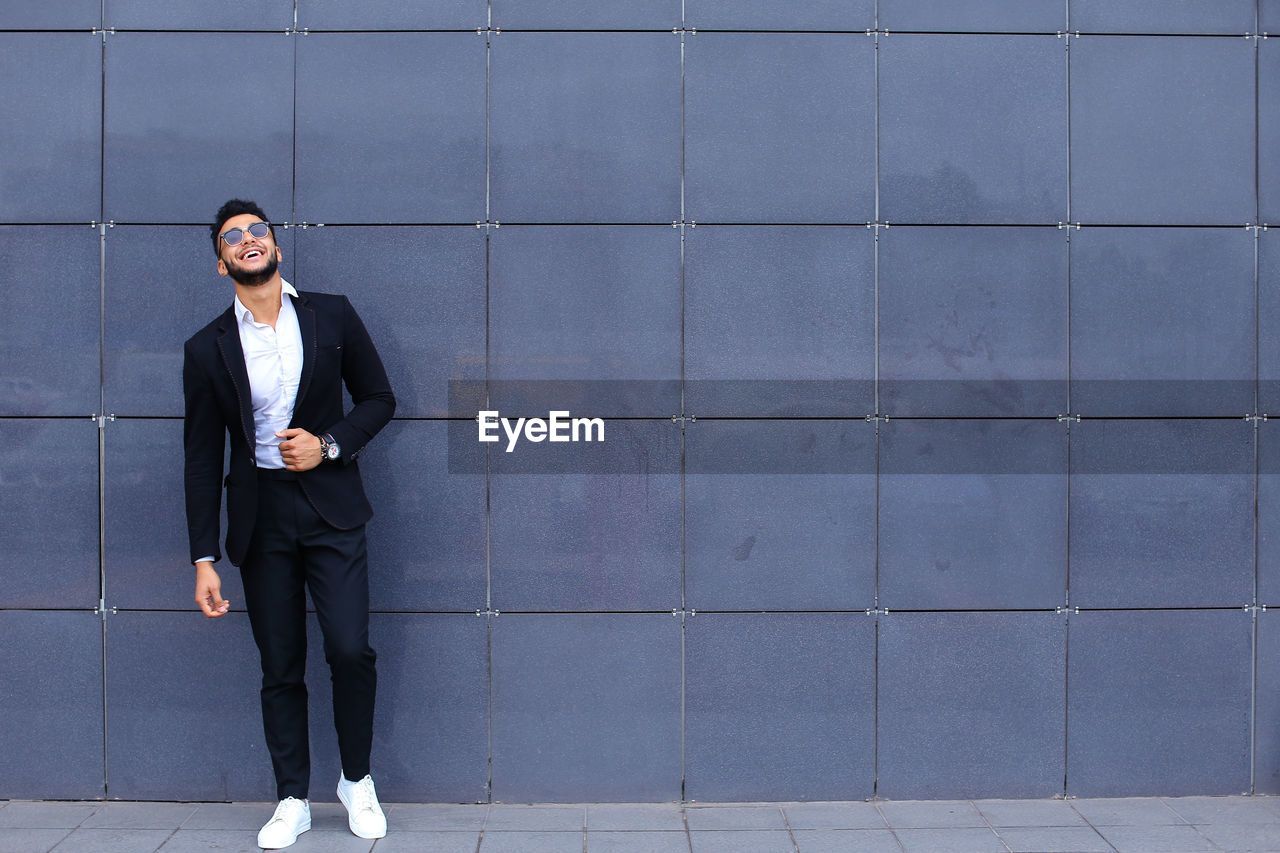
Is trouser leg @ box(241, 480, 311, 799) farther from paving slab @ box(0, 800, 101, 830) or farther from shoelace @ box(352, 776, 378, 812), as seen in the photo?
paving slab @ box(0, 800, 101, 830)

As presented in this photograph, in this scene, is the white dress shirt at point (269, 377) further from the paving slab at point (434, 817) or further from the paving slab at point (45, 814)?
the paving slab at point (45, 814)

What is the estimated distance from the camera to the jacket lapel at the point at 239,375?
3.82m

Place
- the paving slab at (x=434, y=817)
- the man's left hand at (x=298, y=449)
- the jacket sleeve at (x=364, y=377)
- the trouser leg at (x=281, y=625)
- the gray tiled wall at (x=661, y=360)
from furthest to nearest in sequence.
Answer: the gray tiled wall at (x=661, y=360) → the paving slab at (x=434, y=817) → the jacket sleeve at (x=364, y=377) → the trouser leg at (x=281, y=625) → the man's left hand at (x=298, y=449)

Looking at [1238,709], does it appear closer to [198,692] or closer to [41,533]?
[198,692]

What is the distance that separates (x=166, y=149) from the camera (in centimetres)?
439

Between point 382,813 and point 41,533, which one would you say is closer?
point 382,813

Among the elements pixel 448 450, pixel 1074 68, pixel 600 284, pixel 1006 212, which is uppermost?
pixel 1074 68

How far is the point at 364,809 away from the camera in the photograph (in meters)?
4.03

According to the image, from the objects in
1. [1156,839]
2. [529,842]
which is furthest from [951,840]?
[529,842]

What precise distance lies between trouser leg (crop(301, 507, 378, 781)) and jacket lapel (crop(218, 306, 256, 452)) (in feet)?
1.43

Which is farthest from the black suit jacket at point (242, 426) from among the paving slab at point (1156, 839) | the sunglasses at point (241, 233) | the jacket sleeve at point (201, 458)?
the paving slab at point (1156, 839)

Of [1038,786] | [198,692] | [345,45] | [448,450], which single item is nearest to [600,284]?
[448,450]

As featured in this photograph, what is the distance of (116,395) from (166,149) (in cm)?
109

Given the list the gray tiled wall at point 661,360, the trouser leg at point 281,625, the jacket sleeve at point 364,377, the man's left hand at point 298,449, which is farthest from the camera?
the gray tiled wall at point 661,360
